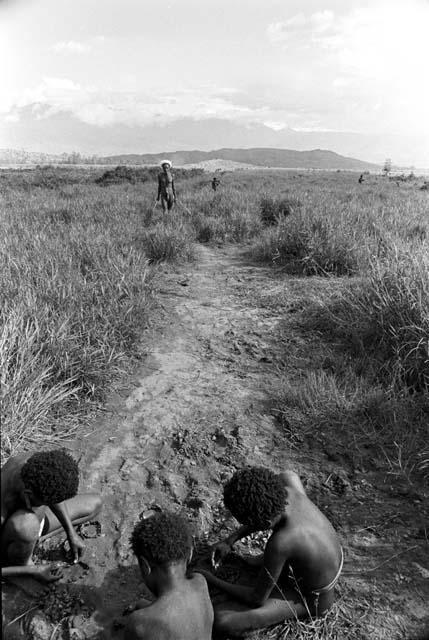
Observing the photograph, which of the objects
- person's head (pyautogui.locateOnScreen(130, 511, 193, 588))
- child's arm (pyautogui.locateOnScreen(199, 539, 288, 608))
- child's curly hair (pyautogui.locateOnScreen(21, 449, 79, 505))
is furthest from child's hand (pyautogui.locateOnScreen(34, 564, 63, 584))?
child's arm (pyautogui.locateOnScreen(199, 539, 288, 608))

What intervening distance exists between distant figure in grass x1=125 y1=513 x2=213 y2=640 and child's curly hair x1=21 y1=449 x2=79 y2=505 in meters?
0.34

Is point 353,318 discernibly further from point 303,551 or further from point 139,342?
point 303,551

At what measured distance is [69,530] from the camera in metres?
2.00

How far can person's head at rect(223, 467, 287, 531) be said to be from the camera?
1.75 meters

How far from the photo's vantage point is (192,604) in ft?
5.31

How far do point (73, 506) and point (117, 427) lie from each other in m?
0.89

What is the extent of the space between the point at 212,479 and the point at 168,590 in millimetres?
1021

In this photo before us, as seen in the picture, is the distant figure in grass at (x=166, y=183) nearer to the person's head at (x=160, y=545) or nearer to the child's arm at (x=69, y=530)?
the child's arm at (x=69, y=530)

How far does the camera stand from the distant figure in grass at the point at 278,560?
5.79 feet

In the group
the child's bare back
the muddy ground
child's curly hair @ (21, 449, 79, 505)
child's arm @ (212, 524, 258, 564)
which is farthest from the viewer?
child's arm @ (212, 524, 258, 564)

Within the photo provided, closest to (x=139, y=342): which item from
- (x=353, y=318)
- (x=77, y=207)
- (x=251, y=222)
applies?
(x=353, y=318)

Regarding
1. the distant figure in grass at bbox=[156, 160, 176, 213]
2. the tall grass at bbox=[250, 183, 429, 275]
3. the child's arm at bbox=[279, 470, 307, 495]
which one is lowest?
the child's arm at bbox=[279, 470, 307, 495]

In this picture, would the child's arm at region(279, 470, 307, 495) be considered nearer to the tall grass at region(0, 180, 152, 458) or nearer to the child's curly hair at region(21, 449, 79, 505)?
the child's curly hair at region(21, 449, 79, 505)

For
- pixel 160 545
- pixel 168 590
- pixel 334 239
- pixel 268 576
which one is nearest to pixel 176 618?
pixel 168 590
